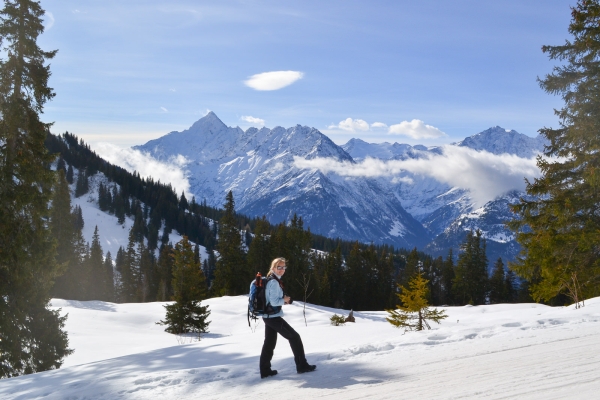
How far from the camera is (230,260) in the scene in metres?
48.7

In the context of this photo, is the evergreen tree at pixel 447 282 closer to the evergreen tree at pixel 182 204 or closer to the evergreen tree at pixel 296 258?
the evergreen tree at pixel 296 258

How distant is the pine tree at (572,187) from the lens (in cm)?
1504

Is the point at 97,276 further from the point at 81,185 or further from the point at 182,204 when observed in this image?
the point at 182,204

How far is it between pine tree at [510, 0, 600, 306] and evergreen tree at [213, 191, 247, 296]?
34.6 m

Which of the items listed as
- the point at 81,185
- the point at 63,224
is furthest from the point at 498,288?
the point at 81,185

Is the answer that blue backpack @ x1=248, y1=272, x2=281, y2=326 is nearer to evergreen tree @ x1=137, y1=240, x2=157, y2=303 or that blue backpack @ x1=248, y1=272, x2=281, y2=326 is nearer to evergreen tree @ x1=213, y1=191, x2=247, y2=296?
evergreen tree @ x1=213, y1=191, x2=247, y2=296

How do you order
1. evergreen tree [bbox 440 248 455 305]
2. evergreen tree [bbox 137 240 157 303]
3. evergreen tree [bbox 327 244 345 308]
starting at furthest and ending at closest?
evergreen tree [bbox 440 248 455 305] < evergreen tree [bbox 137 240 157 303] < evergreen tree [bbox 327 244 345 308]

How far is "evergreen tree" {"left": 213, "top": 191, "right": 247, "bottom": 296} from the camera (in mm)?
48094

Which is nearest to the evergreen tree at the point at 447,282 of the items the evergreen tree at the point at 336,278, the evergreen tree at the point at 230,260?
the evergreen tree at the point at 336,278

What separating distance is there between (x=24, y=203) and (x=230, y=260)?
116ft

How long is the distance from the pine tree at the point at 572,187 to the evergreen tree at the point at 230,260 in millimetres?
34556

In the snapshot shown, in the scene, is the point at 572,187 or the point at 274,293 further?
the point at 572,187

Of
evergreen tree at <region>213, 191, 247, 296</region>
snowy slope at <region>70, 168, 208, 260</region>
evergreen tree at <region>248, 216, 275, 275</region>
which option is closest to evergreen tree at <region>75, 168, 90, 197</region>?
snowy slope at <region>70, 168, 208, 260</region>

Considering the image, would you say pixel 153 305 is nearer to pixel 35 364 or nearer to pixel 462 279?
pixel 35 364
